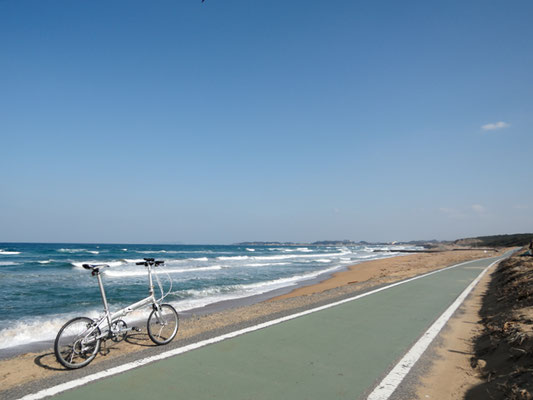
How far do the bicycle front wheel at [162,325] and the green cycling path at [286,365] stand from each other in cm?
85

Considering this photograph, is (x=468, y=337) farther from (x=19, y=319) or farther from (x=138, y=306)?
(x=19, y=319)

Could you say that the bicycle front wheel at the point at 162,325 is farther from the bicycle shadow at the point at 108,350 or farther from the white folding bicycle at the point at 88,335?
the bicycle shadow at the point at 108,350

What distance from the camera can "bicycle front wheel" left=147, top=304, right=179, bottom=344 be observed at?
5426 millimetres

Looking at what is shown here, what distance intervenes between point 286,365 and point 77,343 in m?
2.83

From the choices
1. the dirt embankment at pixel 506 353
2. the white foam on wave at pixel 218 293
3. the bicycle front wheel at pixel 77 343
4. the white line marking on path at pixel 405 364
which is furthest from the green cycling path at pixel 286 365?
the white foam on wave at pixel 218 293

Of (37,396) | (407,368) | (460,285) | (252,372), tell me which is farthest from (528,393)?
(460,285)

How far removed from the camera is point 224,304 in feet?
40.8

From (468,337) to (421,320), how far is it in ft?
3.97

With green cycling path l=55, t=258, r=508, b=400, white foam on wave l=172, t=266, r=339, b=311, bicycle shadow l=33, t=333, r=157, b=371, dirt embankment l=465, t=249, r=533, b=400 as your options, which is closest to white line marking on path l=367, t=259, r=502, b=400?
green cycling path l=55, t=258, r=508, b=400

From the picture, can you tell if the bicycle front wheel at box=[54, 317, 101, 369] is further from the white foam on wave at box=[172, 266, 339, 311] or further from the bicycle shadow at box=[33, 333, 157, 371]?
the white foam on wave at box=[172, 266, 339, 311]

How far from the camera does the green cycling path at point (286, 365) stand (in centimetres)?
373

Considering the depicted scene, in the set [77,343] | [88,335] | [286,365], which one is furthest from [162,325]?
[286,365]

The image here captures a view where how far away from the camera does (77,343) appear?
15.0 ft

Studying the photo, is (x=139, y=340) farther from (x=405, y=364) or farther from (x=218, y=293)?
(x=218, y=293)
